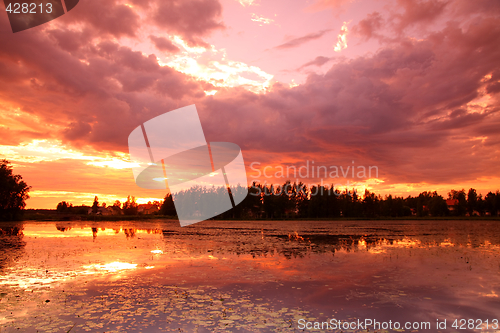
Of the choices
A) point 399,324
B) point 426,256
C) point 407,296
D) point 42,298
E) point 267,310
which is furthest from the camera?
point 426,256

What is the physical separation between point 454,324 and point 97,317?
28.8 feet

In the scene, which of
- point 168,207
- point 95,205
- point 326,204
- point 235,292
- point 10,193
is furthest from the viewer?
point 95,205

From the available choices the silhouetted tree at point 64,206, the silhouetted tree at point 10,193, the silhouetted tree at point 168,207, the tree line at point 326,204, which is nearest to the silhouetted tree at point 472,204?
the tree line at point 326,204

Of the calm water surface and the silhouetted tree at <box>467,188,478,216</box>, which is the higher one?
the silhouetted tree at <box>467,188,478,216</box>

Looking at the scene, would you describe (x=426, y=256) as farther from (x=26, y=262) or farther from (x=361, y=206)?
(x=361, y=206)

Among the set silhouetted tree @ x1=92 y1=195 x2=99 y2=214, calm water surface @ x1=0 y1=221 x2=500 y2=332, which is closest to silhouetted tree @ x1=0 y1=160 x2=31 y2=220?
calm water surface @ x1=0 y1=221 x2=500 y2=332

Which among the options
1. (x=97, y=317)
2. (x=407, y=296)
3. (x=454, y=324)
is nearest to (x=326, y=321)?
(x=454, y=324)

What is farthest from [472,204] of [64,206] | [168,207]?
[64,206]

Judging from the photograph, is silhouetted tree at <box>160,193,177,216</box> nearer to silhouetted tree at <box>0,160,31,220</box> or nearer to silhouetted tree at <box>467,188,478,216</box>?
silhouetted tree at <box>0,160,31,220</box>

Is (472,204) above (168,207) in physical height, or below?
above

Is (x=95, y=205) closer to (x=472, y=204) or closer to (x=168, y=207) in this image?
(x=168, y=207)

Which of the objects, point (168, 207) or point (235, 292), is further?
point (168, 207)

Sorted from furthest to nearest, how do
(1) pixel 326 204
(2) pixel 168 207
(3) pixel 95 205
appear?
1. (3) pixel 95 205
2. (2) pixel 168 207
3. (1) pixel 326 204

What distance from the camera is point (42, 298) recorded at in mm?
8773
